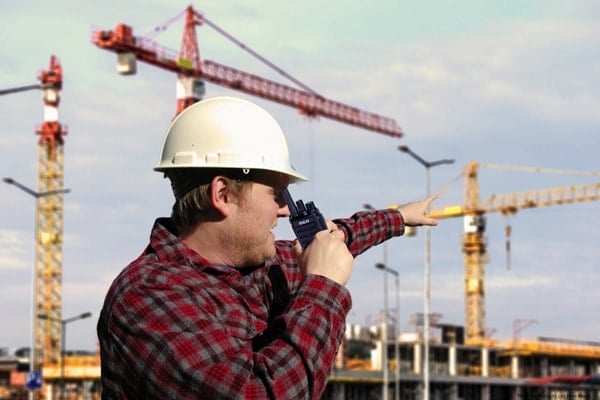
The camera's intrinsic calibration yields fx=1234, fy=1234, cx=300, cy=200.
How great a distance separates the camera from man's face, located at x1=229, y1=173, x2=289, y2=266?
3576 mm

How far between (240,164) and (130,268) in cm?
44

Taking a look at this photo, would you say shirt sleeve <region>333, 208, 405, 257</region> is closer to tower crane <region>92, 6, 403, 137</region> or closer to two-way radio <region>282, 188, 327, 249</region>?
two-way radio <region>282, 188, 327, 249</region>

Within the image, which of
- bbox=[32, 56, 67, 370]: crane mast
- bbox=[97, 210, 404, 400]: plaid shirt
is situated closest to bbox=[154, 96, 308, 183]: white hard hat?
bbox=[97, 210, 404, 400]: plaid shirt

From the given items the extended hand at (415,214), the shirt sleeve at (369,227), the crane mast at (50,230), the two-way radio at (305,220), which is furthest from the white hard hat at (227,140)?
the crane mast at (50,230)

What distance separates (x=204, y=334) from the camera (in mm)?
3242

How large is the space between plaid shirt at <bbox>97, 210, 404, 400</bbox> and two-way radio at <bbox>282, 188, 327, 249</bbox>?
0.74 feet

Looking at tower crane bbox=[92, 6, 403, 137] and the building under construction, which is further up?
tower crane bbox=[92, 6, 403, 137]

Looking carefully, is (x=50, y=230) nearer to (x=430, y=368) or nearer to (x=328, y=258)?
(x=430, y=368)

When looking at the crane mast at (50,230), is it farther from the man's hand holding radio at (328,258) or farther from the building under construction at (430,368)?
the man's hand holding radio at (328,258)

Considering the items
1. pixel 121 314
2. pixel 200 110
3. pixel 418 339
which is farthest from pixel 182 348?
pixel 418 339

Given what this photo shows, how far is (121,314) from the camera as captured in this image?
3.34 m

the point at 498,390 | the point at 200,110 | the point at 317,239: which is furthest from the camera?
the point at 498,390

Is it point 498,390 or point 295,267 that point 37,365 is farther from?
point 295,267

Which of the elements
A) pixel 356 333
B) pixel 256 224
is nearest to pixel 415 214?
pixel 256 224
